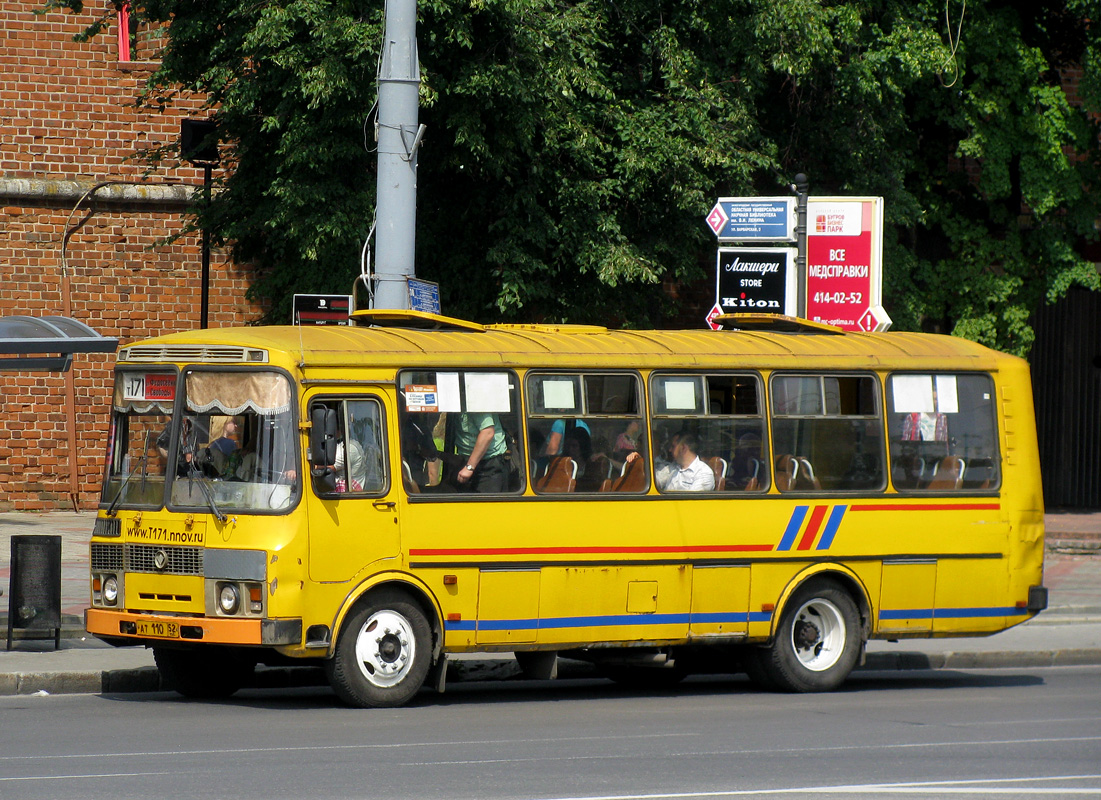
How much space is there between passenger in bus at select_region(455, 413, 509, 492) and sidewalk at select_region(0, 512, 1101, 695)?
189cm

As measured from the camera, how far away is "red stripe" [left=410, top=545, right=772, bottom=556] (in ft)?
36.5

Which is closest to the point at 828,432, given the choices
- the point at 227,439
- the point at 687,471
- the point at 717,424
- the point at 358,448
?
the point at 717,424

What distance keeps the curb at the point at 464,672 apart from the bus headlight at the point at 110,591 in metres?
0.93

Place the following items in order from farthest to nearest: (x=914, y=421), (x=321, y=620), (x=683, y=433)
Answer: (x=914, y=421) < (x=683, y=433) < (x=321, y=620)

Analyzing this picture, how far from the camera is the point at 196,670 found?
457 inches

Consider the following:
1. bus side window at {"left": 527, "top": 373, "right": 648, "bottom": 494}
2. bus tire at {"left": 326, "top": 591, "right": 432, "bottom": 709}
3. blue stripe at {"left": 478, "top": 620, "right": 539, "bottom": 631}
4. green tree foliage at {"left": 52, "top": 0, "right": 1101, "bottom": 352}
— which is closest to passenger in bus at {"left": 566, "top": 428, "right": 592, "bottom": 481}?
bus side window at {"left": 527, "top": 373, "right": 648, "bottom": 494}

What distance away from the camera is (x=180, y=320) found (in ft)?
85.1

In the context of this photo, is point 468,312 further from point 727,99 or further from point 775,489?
point 775,489

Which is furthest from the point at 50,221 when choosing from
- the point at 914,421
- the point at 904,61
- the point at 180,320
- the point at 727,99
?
the point at 914,421

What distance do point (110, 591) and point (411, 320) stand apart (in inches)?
115

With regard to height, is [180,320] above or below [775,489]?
above

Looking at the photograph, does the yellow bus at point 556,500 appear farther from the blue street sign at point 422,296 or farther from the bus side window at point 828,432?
the blue street sign at point 422,296

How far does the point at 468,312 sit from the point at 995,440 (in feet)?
30.7

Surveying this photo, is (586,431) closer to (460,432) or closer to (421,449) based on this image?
(460,432)
